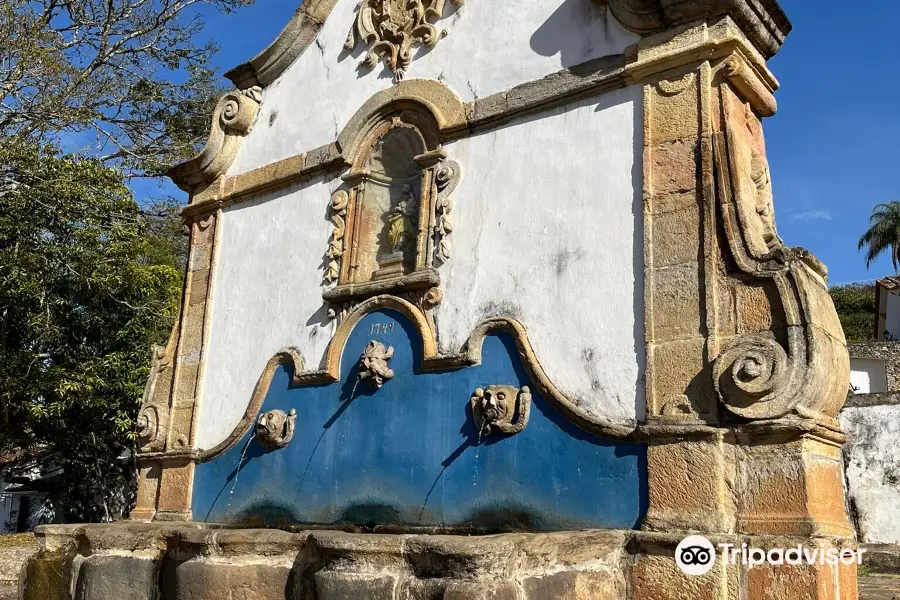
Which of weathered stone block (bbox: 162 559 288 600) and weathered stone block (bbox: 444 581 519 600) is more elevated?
weathered stone block (bbox: 444 581 519 600)

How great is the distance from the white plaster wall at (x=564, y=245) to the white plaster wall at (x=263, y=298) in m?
1.41

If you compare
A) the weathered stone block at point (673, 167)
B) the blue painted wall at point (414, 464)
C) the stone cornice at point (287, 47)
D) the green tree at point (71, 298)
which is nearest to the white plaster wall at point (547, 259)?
the weathered stone block at point (673, 167)

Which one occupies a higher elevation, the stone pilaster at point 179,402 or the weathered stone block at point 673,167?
the weathered stone block at point 673,167

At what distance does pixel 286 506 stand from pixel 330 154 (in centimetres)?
289

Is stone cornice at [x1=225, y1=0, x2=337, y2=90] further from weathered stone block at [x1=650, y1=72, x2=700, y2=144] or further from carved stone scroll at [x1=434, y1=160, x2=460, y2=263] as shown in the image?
weathered stone block at [x1=650, y1=72, x2=700, y2=144]

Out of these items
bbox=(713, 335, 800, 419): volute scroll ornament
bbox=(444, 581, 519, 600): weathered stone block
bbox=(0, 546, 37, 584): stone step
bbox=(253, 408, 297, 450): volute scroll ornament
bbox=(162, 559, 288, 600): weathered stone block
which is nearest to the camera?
bbox=(444, 581, 519, 600): weathered stone block

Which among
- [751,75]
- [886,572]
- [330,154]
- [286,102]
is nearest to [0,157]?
[286,102]

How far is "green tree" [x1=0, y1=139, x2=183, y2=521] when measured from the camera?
37.0 feet

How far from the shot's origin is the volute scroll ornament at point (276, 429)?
22.2 feet

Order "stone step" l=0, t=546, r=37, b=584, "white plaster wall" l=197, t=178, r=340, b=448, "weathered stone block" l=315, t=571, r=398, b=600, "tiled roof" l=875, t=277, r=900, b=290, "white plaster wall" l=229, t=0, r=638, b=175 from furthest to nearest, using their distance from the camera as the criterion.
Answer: "tiled roof" l=875, t=277, r=900, b=290
"stone step" l=0, t=546, r=37, b=584
"white plaster wall" l=197, t=178, r=340, b=448
"white plaster wall" l=229, t=0, r=638, b=175
"weathered stone block" l=315, t=571, r=398, b=600

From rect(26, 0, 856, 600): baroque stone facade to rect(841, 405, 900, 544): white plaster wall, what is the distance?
9086 millimetres

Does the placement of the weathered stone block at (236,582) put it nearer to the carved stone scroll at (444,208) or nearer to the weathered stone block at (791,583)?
the weathered stone block at (791,583)

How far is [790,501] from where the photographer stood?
14.3 ft

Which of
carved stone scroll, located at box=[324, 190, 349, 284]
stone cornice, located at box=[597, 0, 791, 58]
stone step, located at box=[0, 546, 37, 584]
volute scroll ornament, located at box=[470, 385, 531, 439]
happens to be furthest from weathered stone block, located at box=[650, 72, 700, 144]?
stone step, located at box=[0, 546, 37, 584]
